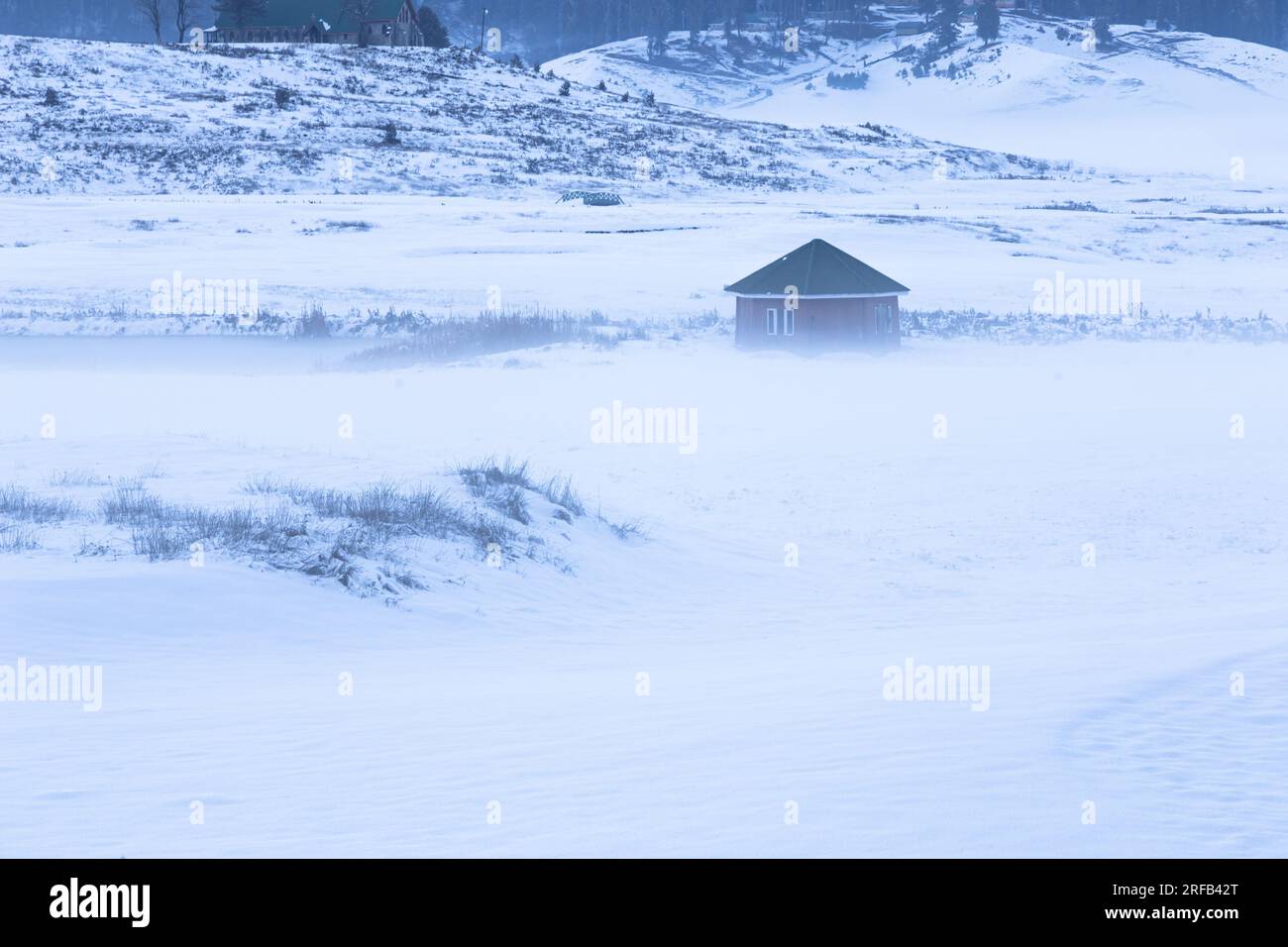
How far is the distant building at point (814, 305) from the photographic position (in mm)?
28969

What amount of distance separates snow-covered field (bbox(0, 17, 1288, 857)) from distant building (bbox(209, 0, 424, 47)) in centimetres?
A: 5678

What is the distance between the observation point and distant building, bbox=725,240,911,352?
28969mm

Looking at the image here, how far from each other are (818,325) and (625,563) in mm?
15335

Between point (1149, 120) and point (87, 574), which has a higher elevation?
point (1149, 120)

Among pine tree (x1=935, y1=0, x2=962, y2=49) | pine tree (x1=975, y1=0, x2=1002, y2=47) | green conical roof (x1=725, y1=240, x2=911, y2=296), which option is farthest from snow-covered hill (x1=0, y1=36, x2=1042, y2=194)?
pine tree (x1=935, y1=0, x2=962, y2=49)

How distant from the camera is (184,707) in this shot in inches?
342

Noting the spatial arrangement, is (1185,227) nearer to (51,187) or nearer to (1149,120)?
(51,187)

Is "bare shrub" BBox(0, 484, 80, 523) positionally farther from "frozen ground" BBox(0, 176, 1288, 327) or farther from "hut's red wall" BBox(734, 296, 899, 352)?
"frozen ground" BBox(0, 176, 1288, 327)

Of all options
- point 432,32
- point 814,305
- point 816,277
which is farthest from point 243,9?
point 814,305

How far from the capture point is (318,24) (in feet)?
331

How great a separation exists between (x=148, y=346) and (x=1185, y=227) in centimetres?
3542

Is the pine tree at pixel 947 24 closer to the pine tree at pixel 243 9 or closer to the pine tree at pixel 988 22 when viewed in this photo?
the pine tree at pixel 988 22

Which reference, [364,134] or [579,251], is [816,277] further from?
[364,134]
